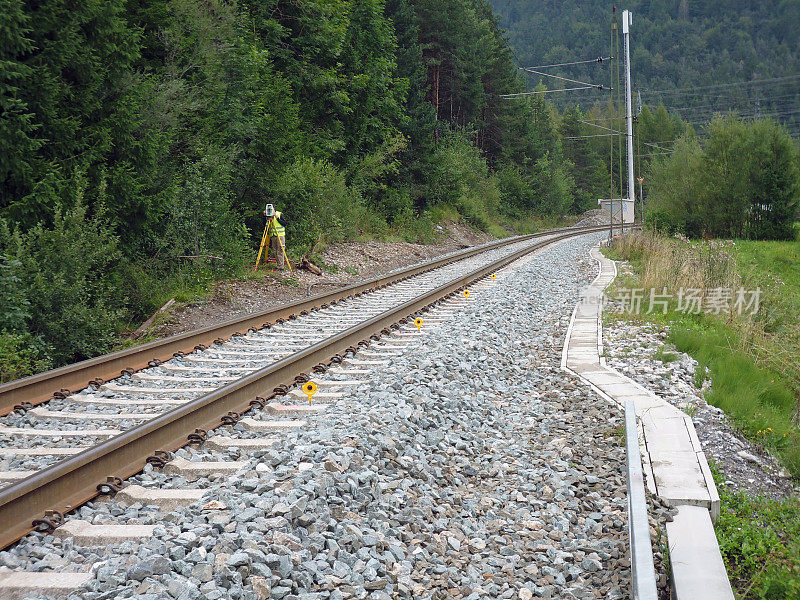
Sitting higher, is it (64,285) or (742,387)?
(64,285)

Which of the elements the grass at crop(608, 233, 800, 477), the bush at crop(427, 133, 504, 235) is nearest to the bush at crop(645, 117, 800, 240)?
the bush at crop(427, 133, 504, 235)

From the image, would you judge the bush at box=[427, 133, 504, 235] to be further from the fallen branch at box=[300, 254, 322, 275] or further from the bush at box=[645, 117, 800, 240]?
the fallen branch at box=[300, 254, 322, 275]

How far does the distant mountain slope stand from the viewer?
15038cm

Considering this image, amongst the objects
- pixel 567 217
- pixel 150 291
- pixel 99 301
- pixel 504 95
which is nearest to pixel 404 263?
pixel 150 291

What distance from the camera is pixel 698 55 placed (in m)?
179

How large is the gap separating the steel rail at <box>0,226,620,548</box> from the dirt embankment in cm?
400

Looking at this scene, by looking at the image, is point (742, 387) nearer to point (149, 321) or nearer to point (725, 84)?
point (149, 321)

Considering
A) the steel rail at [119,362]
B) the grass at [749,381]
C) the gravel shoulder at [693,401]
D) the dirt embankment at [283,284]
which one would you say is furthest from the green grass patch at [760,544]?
the dirt embankment at [283,284]

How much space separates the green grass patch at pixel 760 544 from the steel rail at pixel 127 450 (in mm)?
3724

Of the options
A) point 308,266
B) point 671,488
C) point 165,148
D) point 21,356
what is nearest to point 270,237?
point 308,266

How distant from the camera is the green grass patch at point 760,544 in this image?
3.94 meters

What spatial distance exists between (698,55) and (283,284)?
191533mm

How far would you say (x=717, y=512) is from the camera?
4535 mm

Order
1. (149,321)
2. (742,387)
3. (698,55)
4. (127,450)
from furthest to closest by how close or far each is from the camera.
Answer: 1. (698,55)
2. (149,321)
3. (742,387)
4. (127,450)
